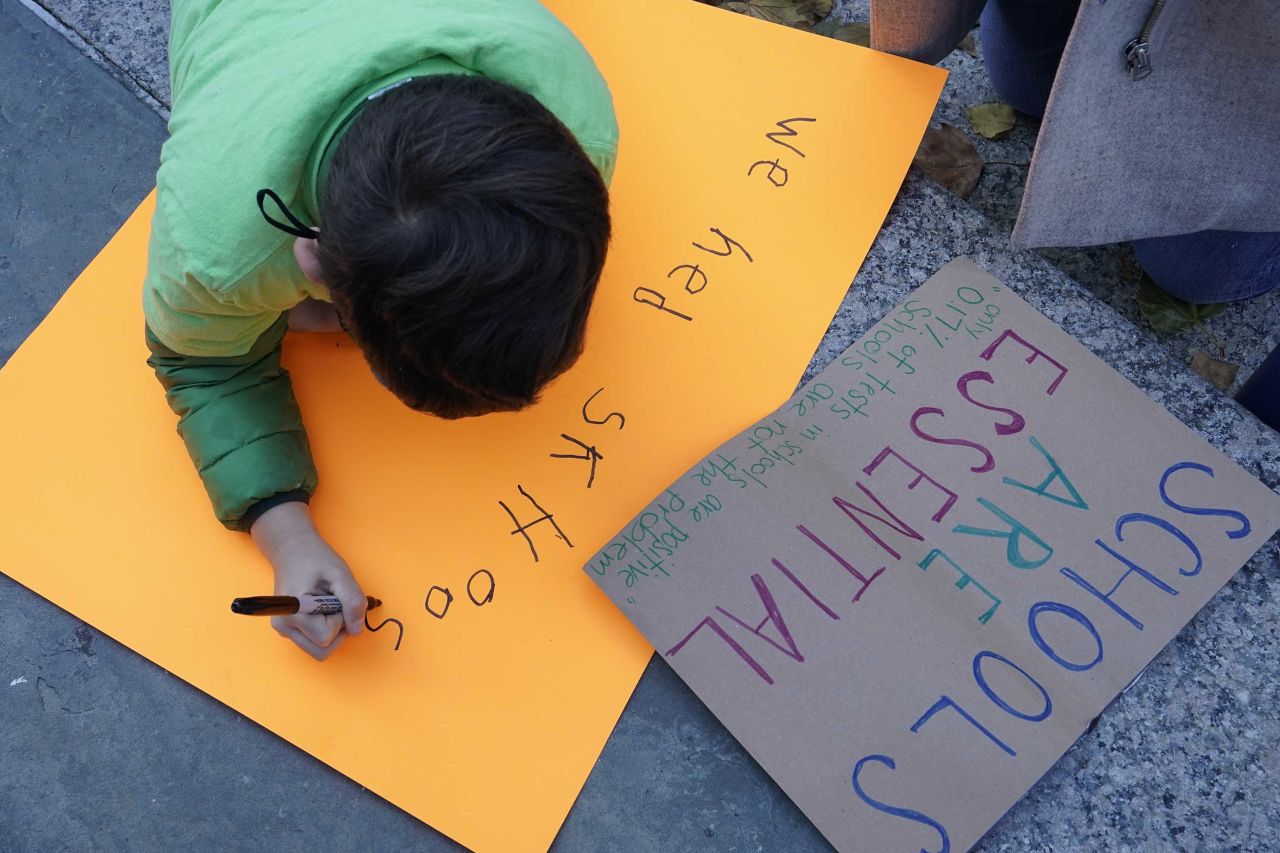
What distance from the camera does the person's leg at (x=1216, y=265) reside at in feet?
3.12

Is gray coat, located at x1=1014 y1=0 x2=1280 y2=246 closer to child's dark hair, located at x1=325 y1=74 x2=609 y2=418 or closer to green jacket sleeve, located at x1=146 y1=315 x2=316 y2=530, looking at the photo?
child's dark hair, located at x1=325 y1=74 x2=609 y2=418

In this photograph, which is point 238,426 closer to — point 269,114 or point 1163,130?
point 269,114

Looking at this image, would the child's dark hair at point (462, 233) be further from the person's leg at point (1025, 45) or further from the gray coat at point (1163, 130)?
the person's leg at point (1025, 45)

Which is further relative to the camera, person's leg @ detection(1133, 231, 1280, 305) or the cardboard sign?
person's leg @ detection(1133, 231, 1280, 305)

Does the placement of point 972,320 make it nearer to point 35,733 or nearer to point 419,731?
point 419,731

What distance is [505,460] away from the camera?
2.95ft

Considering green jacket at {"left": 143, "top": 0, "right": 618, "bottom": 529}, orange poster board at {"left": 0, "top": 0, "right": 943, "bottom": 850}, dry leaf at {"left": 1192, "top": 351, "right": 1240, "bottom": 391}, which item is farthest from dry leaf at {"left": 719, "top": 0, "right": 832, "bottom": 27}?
dry leaf at {"left": 1192, "top": 351, "right": 1240, "bottom": 391}

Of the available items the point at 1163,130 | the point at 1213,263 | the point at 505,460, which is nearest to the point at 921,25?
Answer: the point at 1163,130

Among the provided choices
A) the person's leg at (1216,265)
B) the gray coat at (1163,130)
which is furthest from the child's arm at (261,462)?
the person's leg at (1216,265)

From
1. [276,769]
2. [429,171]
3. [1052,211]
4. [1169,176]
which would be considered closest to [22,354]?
[276,769]

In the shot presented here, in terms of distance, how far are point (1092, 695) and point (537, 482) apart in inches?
20.2

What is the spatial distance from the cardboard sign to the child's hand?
0.22 m

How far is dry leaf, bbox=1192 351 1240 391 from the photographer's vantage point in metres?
1.04

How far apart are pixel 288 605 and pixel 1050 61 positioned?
100cm
